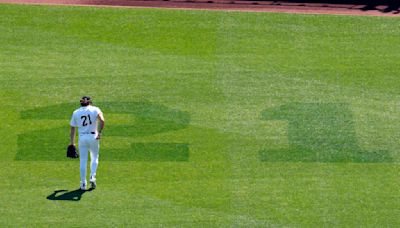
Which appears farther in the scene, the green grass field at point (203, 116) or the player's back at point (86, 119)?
the green grass field at point (203, 116)

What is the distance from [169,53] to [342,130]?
22.9 feet

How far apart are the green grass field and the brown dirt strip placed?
558 millimetres

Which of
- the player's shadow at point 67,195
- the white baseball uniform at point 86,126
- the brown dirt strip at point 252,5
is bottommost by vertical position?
the player's shadow at point 67,195

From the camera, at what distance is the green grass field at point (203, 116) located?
82.3 feet

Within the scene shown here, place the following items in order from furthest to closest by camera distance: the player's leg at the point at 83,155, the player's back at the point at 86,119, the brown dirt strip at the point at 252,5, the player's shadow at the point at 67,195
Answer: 1. the brown dirt strip at the point at 252,5
2. the player's shadow at the point at 67,195
3. the player's leg at the point at 83,155
4. the player's back at the point at 86,119

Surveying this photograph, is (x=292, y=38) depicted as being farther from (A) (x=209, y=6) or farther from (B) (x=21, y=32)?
(B) (x=21, y=32)

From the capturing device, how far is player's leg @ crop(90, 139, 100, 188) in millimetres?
25109

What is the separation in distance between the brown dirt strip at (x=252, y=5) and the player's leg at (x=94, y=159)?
13.2m

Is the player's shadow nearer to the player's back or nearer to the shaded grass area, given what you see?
the player's back

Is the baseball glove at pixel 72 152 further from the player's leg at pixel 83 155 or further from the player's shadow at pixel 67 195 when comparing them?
the player's shadow at pixel 67 195

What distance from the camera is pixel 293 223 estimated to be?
24344 millimetres

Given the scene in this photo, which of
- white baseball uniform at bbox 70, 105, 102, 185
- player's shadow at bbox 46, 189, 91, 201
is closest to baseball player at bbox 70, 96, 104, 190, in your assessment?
white baseball uniform at bbox 70, 105, 102, 185

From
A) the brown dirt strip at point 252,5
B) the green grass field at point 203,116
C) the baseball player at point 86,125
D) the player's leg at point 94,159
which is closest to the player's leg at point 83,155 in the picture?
the baseball player at point 86,125

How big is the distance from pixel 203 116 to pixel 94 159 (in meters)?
5.54
